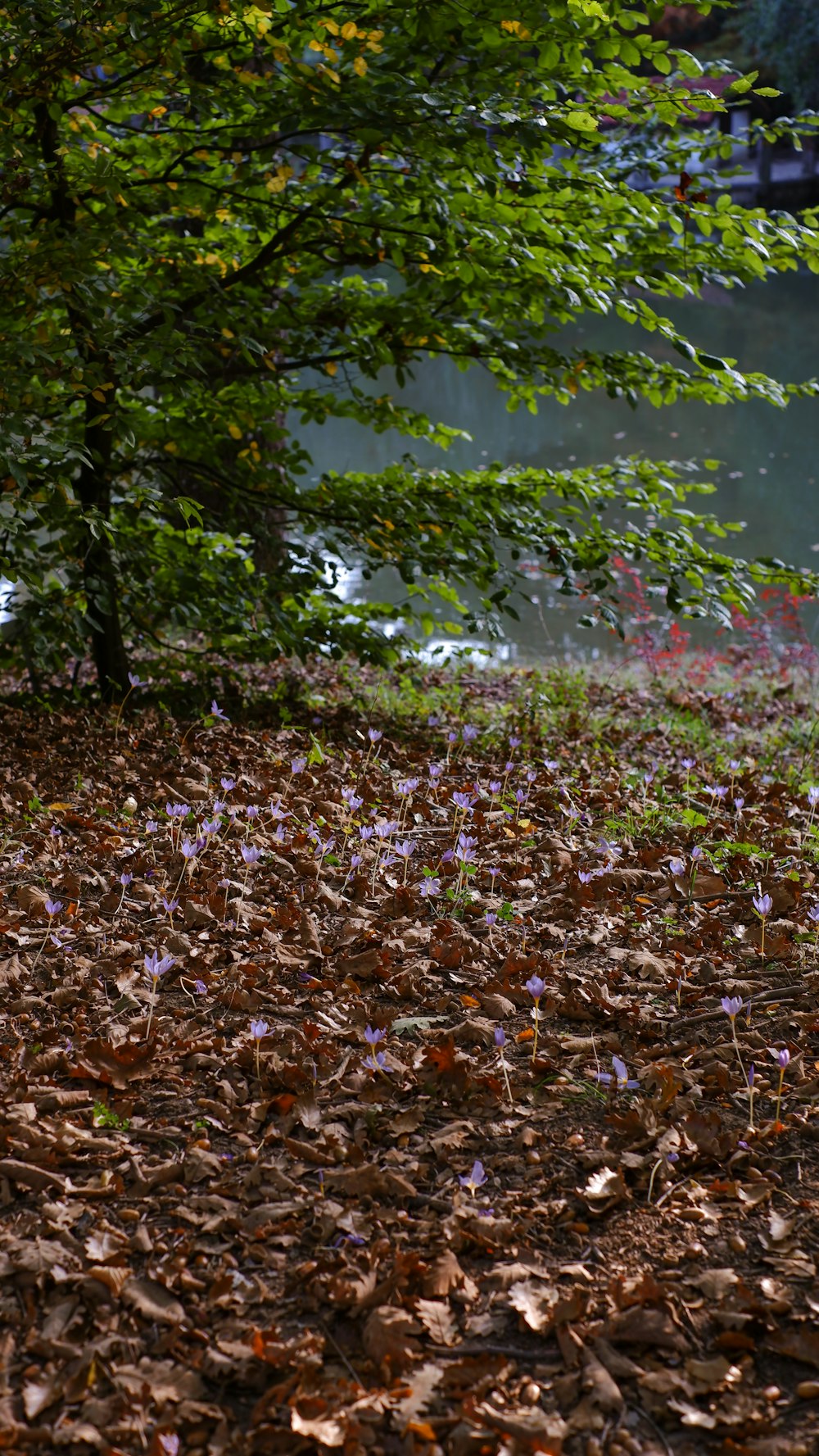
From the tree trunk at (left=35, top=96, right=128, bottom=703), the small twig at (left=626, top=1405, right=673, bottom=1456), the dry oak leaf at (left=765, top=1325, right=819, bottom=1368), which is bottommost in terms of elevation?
the small twig at (left=626, top=1405, right=673, bottom=1456)

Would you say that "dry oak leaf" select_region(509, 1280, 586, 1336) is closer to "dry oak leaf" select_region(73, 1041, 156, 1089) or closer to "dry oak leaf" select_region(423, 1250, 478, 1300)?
"dry oak leaf" select_region(423, 1250, 478, 1300)

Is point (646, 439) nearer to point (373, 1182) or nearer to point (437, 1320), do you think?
point (373, 1182)

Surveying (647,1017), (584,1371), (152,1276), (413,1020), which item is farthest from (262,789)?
(584,1371)

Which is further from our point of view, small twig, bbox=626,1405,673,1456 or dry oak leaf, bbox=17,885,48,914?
dry oak leaf, bbox=17,885,48,914

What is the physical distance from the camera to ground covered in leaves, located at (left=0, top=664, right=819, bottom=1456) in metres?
1.82

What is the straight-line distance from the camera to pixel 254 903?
3.52 metres

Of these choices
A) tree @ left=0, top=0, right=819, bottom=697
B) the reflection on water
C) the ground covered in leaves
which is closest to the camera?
the ground covered in leaves

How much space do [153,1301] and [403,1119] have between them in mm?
677

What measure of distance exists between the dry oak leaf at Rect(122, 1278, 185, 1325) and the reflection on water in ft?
28.0

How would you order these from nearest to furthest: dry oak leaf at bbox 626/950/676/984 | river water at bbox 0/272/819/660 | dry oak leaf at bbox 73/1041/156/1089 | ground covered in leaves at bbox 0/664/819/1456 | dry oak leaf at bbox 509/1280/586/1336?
1. ground covered in leaves at bbox 0/664/819/1456
2. dry oak leaf at bbox 509/1280/586/1336
3. dry oak leaf at bbox 73/1041/156/1089
4. dry oak leaf at bbox 626/950/676/984
5. river water at bbox 0/272/819/660

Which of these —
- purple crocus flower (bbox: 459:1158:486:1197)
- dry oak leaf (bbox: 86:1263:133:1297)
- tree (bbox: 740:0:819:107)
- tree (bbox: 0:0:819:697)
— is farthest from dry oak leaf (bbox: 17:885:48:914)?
tree (bbox: 740:0:819:107)

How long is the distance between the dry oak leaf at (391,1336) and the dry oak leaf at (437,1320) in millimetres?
19

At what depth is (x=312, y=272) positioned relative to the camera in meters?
5.28

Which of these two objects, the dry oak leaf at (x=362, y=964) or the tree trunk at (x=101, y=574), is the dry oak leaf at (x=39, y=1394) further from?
the tree trunk at (x=101, y=574)
